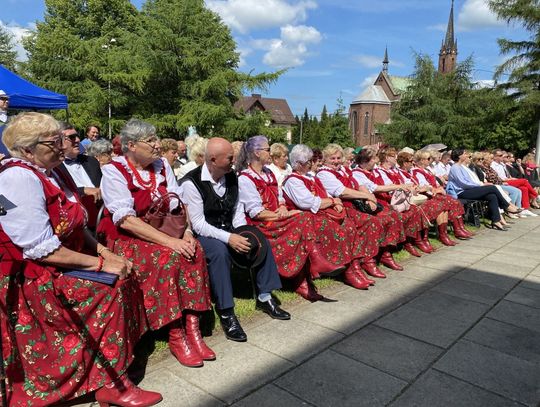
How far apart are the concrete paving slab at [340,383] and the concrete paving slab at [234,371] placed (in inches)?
5.3

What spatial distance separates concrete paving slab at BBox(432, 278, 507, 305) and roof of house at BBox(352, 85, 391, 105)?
2521 inches

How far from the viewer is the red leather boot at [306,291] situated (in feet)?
13.4

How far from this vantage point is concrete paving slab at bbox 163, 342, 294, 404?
2540 millimetres

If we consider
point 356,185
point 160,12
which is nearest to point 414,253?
point 356,185

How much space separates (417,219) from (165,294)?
4293 millimetres

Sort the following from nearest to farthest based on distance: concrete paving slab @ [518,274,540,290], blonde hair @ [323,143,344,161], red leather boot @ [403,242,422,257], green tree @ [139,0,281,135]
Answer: concrete paving slab @ [518,274,540,290] < blonde hair @ [323,143,344,161] < red leather boot @ [403,242,422,257] < green tree @ [139,0,281,135]

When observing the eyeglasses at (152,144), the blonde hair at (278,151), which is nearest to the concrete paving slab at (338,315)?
the blonde hair at (278,151)

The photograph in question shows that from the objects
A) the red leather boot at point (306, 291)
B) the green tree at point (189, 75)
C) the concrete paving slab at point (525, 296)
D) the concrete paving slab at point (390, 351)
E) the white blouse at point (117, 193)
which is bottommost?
the concrete paving slab at point (525, 296)

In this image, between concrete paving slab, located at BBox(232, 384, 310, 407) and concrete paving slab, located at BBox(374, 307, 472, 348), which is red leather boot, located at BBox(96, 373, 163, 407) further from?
concrete paving slab, located at BBox(374, 307, 472, 348)

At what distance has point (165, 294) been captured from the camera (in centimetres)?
278

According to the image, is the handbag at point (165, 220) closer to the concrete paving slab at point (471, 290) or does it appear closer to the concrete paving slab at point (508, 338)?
the concrete paving slab at point (508, 338)

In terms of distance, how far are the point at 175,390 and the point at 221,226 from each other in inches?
58.3

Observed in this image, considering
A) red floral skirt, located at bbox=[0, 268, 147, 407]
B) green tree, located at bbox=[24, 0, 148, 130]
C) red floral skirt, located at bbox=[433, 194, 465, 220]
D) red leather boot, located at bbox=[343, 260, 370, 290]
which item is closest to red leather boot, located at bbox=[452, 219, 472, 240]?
red floral skirt, located at bbox=[433, 194, 465, 220]

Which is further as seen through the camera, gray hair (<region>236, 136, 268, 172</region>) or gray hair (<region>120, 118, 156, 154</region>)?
gray hair (<region>236, 136, 268, 172</region>)
